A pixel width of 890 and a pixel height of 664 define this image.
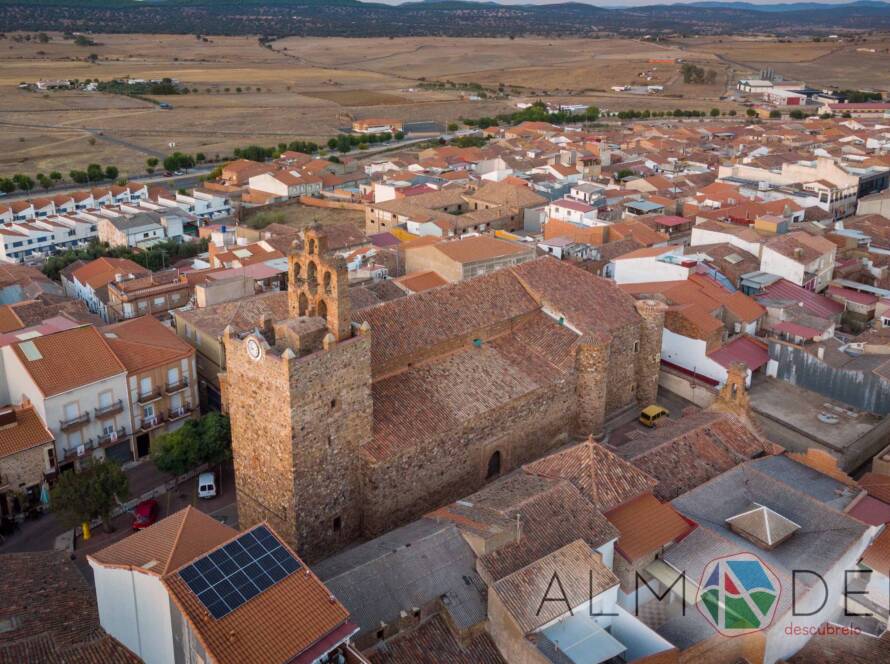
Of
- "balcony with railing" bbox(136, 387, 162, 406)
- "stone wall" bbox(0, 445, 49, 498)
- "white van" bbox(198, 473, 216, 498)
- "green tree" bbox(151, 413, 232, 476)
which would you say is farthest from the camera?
"balcony with railing" bbox(136, 387, 162, 406)

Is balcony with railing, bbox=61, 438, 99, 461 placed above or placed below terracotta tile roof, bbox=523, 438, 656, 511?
below

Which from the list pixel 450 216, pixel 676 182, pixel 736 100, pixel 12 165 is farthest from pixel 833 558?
pixel 736 100

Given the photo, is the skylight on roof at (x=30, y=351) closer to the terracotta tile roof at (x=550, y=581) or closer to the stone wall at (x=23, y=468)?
the stone wall at (x=23, y=468)

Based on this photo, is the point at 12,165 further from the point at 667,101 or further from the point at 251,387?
the point at 667,101

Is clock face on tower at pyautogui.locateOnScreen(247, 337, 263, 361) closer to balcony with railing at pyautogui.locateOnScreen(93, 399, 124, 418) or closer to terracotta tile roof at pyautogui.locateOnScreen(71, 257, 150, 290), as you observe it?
balcony with railing at pyautogui.locateOnScreen(93, 399, 124, 418)

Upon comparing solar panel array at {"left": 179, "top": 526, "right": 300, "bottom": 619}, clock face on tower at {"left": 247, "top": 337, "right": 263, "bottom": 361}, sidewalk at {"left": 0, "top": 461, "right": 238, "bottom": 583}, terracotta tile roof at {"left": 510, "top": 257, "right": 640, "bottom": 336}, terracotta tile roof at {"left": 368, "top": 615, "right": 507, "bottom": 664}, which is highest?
clock face on tower at {"left": 247, "top": 337, "right": 263, "bottom": 361}

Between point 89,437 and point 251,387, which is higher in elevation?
point 251,387

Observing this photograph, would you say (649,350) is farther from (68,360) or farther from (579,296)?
(68,360)

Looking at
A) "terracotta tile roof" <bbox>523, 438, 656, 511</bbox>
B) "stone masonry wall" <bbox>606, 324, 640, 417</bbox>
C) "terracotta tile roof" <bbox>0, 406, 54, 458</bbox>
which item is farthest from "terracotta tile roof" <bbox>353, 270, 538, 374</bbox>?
"terracotta tile roof" <bbox>0, 406, 54, 458</bbox>
